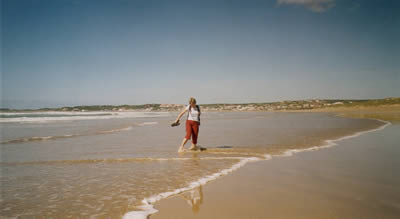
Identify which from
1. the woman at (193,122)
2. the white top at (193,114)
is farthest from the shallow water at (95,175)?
the white top at (193,114)

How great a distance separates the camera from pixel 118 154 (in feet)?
29.7

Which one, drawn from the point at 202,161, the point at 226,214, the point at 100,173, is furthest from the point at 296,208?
the point at 100,173

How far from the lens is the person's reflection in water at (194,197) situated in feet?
13.4

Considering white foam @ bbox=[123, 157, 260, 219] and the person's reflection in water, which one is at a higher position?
the person's reflection in water

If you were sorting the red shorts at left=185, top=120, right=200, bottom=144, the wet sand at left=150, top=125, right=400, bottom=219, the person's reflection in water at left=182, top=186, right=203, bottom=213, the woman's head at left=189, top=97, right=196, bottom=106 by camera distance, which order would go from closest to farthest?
1. the wet sand at left=150, top=125, right=400, bottom=219
2. the person's reflection in water at left=182, top=186, right=203, bottom=213
3. the red shorts at left=185, top=120, right=200, bottom=144
4. the woman's head at left=189, top=97, right=196, bottom=106

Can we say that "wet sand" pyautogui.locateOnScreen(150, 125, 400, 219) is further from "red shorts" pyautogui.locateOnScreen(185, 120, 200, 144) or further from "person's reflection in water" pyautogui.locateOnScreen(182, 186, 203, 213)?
"red shorts" pyautogui.locateOnScreen(185, 120, 200, 144)

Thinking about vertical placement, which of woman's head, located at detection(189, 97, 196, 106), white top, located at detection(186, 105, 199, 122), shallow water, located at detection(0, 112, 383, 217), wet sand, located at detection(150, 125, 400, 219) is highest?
woman's head, located at detection(189, 97, 196, 106)

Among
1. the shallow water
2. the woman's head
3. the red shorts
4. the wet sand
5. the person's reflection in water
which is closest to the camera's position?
the wet sand

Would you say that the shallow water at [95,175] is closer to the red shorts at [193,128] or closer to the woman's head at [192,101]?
the red shorts at [193,128]

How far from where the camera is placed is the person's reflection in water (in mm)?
4098

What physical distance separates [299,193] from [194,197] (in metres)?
1.95

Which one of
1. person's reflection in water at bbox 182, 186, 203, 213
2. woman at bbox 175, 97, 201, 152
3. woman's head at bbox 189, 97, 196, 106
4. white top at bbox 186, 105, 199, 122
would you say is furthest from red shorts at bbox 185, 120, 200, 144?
person's reflection in water at bbox 182, 186, 203, 213

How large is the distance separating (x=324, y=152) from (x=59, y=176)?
27.1 ft

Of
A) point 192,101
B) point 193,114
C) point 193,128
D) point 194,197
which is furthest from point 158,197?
point 192,101
